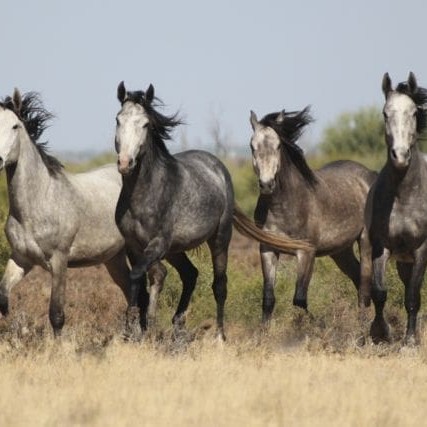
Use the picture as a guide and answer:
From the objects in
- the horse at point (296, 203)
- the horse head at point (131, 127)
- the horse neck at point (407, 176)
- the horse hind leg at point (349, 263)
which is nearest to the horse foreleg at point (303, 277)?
the horse at point (296, 203)

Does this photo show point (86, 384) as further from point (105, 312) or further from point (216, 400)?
point (105, 312)

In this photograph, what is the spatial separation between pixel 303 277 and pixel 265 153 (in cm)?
131

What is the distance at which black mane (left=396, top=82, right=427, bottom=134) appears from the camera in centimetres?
1059

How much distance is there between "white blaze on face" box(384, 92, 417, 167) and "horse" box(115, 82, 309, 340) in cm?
194

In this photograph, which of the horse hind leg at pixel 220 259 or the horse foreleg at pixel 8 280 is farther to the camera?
the horse hind leg at pixel 220 259

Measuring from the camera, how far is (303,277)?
11875 millimetres

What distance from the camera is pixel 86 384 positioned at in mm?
8148

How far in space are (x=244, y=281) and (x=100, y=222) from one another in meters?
4.10

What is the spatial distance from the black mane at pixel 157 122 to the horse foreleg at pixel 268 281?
1450mm

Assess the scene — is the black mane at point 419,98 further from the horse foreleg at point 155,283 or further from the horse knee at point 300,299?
the horse foreleg at point 155,283

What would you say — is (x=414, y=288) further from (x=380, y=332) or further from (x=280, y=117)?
(x=280, y=117)

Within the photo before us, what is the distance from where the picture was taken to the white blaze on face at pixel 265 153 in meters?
11.6

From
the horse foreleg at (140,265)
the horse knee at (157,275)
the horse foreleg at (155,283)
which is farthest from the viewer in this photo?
the horse knee at (157,275)

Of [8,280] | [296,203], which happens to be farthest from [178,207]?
[8,280]
